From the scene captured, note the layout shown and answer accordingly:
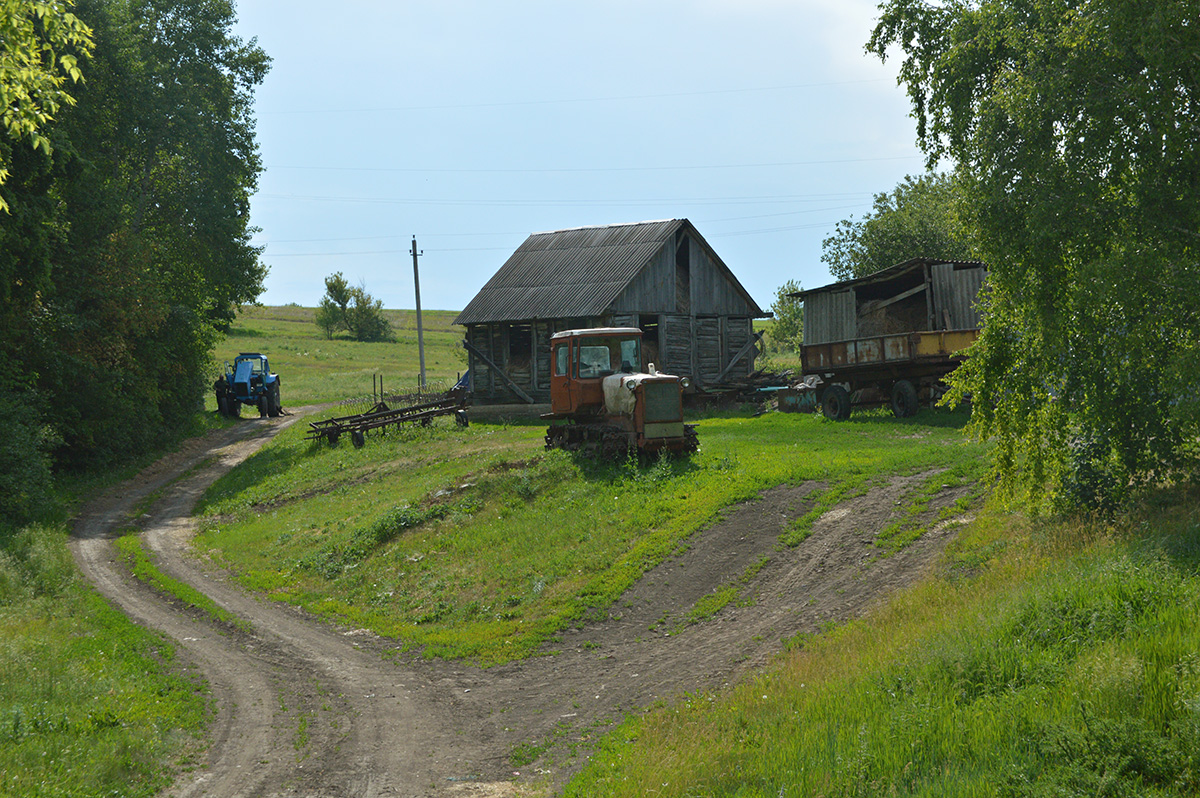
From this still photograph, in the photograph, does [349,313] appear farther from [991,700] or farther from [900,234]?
[991,700]

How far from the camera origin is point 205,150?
3603 cm

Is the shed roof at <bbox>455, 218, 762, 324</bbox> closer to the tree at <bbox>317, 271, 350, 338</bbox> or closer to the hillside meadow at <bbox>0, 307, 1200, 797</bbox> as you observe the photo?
the hillside meadow at <bbox>0, 307, 1200, 797</bbox>

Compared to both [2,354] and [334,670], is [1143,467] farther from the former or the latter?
[2,354]

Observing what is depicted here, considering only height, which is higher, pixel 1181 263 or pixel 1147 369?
pixel 1181 263

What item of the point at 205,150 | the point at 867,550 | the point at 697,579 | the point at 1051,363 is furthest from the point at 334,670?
the point at 205,150

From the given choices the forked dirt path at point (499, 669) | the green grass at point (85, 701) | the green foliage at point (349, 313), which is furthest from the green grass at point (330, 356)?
the forked dirt path at point (499, 669)

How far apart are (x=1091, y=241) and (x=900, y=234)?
48.3 metres

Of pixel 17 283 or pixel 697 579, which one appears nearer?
pixel 697 579

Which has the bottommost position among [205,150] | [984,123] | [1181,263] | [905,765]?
[905,765]

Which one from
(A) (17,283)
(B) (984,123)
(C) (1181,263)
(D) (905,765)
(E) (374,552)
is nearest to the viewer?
(D) (905,765)

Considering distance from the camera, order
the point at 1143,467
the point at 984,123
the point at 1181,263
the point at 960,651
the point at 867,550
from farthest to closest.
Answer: the point at 867,550 < the point at 984,123 < the point at 1143,467 < the point at 1181,263 < the point at 960,651

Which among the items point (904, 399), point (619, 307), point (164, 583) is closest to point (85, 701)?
point (164, 583)

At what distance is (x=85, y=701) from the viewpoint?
10266mm

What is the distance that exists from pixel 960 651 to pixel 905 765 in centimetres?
193
